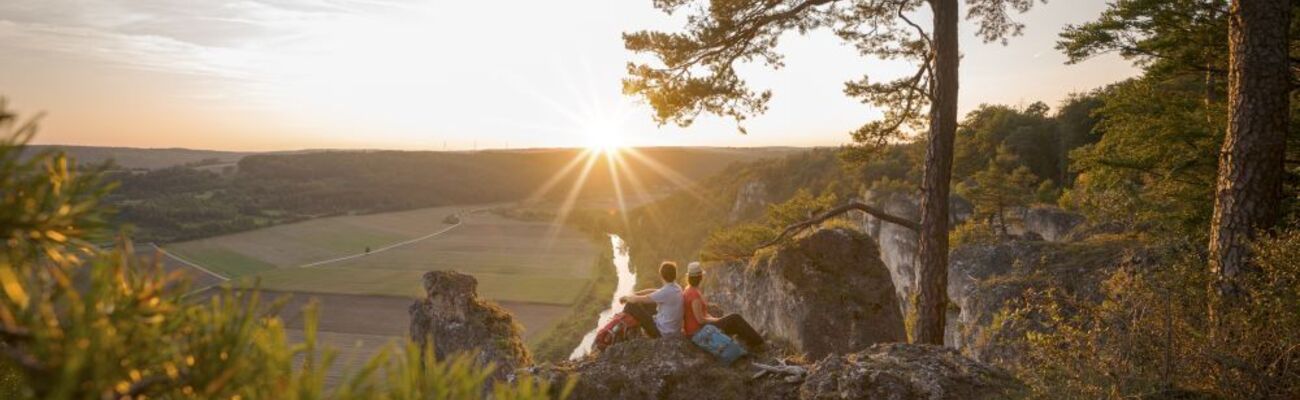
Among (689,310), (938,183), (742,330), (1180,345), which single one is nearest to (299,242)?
(689,310)

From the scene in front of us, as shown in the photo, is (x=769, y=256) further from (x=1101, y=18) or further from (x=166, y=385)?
(x=166, y=385)

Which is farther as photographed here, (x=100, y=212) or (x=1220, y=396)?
(x=1220, y=396)

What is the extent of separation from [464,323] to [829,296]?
689cm

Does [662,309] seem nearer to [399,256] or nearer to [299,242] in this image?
[399,256]

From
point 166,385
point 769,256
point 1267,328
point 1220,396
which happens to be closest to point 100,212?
point 166,385

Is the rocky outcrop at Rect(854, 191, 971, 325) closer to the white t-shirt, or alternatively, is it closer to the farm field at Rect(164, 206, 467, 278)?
the white t-shirt

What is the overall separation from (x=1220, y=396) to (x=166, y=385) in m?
6.25

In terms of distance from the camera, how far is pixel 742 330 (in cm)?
849

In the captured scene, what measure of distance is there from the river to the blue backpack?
105 feet

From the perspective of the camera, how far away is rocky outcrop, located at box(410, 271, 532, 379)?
10875mm

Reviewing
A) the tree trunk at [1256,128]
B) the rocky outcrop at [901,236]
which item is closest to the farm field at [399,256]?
the rocky outcrop at [901,236]

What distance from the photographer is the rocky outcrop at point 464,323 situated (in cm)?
1088

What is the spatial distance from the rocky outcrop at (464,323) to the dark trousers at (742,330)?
3829mm

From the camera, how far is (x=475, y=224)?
12425cm
